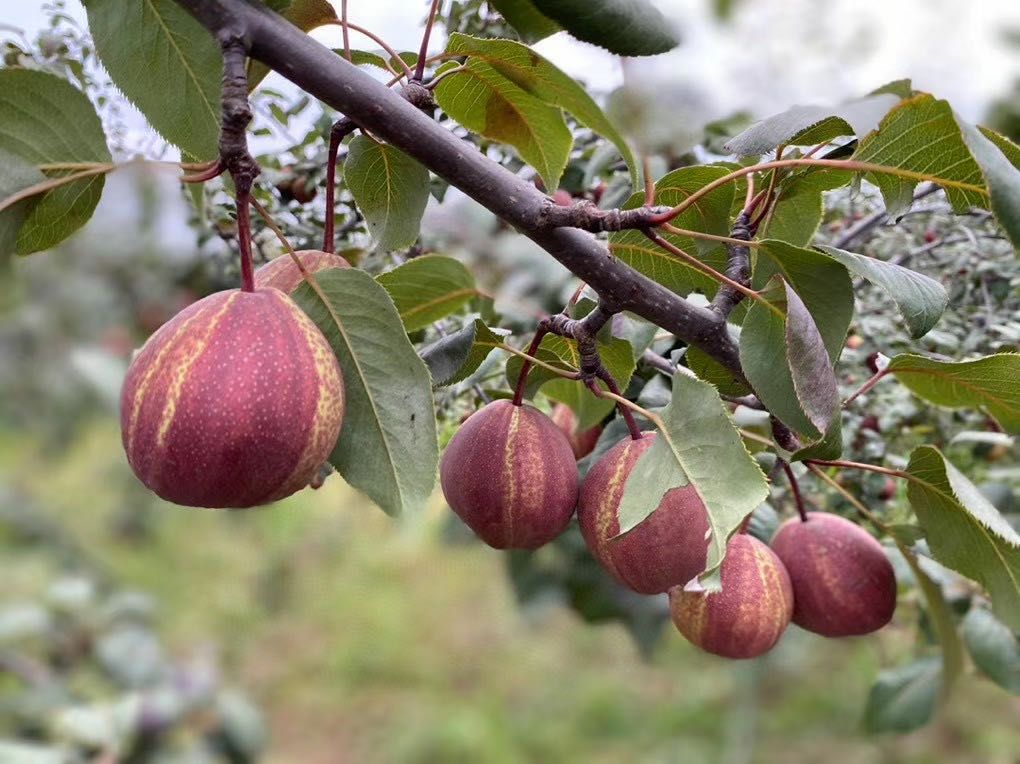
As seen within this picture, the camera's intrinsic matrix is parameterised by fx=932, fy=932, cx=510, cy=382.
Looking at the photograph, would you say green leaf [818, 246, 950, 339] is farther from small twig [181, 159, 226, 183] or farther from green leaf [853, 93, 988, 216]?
small twig [181, 159, 226, 183]

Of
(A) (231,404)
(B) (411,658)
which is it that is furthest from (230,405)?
(B) (411,658)

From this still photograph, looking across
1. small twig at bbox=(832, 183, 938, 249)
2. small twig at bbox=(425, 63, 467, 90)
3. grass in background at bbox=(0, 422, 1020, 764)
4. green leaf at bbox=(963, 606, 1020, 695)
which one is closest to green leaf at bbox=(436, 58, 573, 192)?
small twig at bbox=(425, 63, 467, 90)

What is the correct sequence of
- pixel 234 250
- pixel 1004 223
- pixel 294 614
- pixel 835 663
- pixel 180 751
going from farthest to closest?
pixel 294 614, pixel 835 663, pixel 180 751, pixel 234 250, pixel 1004 223

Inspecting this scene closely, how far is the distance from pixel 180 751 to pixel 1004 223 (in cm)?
139

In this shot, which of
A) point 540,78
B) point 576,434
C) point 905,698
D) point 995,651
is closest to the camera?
point 540,78

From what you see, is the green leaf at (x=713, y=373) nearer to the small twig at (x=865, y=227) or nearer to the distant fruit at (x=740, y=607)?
the distant fruit at (x=740, y=607)

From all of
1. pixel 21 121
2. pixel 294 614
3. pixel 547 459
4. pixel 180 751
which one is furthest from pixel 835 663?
pixel 21 121

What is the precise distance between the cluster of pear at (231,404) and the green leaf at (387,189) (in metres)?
0.18

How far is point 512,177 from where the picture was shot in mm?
458

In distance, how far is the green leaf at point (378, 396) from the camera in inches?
17.9

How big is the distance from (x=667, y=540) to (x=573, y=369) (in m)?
0.15

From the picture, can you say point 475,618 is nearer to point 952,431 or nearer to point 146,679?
point 146,679

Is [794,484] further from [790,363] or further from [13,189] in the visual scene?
[13,189]

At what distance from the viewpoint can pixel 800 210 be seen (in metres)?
0.61
